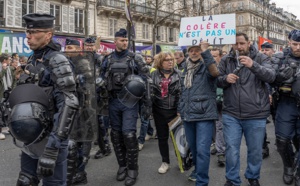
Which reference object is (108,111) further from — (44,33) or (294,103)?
(294,103)

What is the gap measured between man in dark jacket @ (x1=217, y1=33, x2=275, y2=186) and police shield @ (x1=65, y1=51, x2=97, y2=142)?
1542mm

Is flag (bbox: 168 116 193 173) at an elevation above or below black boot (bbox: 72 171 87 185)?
above

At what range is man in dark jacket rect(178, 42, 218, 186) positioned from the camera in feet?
12.4

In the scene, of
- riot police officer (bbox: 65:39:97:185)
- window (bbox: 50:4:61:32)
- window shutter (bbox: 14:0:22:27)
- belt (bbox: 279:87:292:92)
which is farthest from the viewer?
window (bbox: 50:4:61:32)

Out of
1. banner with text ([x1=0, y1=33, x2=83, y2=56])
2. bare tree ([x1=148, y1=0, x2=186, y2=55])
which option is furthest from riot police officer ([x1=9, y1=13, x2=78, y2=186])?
bare tree ([x1=148, y1=0, x2=186, y2=55])

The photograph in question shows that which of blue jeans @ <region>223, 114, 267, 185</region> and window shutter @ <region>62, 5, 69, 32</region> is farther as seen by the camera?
window shutter @ <region>62, 5, 69, 32</region>

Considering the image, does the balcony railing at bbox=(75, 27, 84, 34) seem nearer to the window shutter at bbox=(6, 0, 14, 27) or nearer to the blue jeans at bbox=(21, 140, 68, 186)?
the window shutter at bbox=(6, 0, 14, 27)

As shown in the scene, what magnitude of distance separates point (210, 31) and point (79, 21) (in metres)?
23.9

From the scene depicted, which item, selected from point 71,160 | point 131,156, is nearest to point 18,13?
point 131,156

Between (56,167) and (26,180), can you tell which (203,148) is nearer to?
(56,167)

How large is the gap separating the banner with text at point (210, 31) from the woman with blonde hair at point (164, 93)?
0.57 metres

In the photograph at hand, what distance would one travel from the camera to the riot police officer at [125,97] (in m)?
4.28

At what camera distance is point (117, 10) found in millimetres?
29531

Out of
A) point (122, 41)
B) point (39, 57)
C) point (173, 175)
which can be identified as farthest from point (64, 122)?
point (173, 175)
